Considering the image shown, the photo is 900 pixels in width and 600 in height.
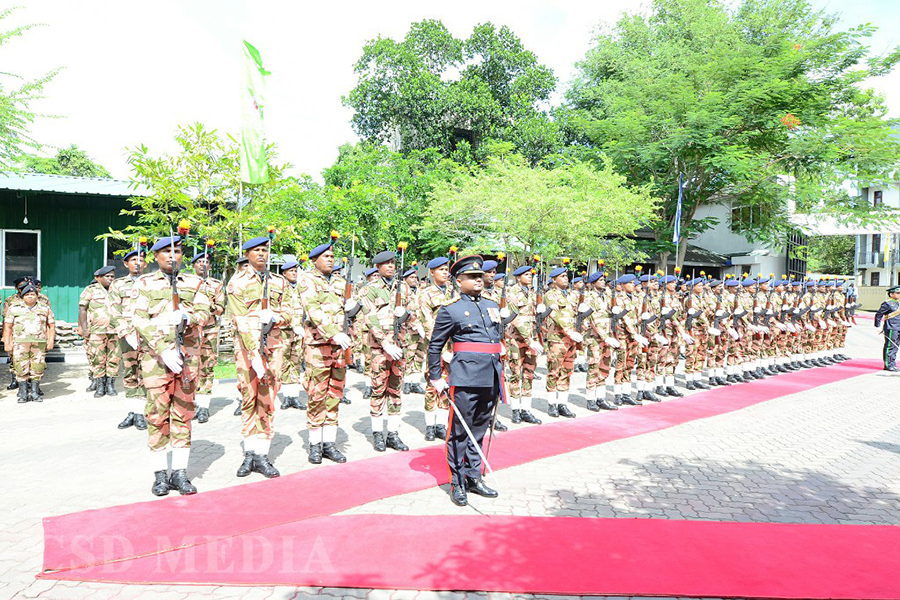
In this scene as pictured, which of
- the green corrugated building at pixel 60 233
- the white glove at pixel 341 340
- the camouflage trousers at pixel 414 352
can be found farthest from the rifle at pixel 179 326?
the green corrugated building at pixel 60 233

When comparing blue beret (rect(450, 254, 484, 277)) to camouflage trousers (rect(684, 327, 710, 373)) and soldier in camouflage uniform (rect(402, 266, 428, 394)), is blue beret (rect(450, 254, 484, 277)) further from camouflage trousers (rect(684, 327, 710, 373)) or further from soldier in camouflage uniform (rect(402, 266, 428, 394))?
camouflage trousers (rect(684, 327, 710, 373))

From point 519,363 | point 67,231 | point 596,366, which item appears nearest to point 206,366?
point 519,363

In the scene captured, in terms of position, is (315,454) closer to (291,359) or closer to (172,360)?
(172,360)

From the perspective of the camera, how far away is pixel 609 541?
4375 millimetres

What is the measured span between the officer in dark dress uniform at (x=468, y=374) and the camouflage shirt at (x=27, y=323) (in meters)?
8.01

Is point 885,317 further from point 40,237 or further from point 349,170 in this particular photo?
point 40,237

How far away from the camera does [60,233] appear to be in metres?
14.5

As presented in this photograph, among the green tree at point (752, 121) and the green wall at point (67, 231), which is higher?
the green tree at point (752, 121)

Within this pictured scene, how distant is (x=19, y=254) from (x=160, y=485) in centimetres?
1255

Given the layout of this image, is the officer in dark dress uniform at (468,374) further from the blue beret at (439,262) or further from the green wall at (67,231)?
the green wall at (67,231)

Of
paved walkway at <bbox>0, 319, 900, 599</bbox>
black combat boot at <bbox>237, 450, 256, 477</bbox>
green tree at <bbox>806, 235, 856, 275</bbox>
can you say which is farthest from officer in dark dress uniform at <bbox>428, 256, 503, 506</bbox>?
green tree at <bbox>806, 235, 856, 275</bbox>

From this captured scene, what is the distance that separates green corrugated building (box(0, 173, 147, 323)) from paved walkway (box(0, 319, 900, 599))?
6067mm

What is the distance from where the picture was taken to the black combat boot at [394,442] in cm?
673

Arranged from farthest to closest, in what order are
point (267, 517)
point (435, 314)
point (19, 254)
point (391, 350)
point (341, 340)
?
point (19, 254)
point (435, 314)
point (391, 350)
point (341, 340)
point (267, 517)
